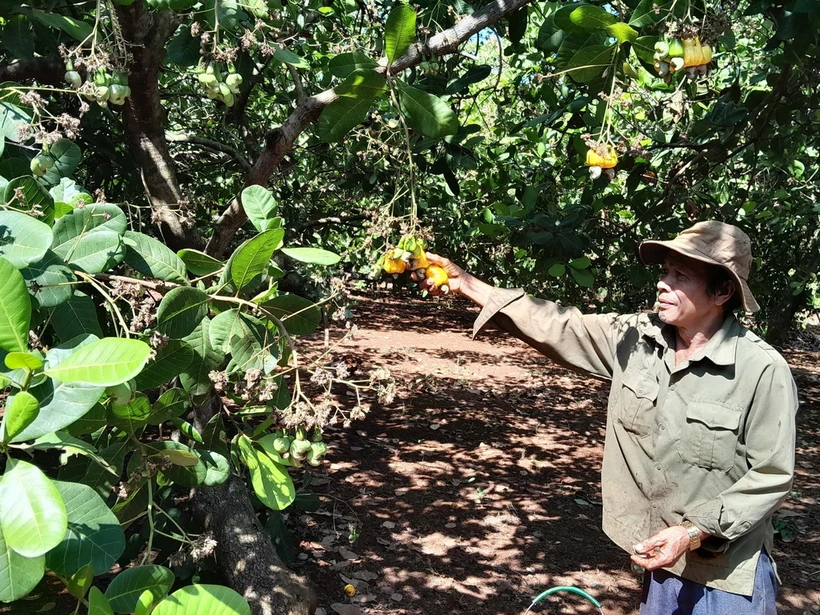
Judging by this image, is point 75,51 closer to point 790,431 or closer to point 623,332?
point 623,332

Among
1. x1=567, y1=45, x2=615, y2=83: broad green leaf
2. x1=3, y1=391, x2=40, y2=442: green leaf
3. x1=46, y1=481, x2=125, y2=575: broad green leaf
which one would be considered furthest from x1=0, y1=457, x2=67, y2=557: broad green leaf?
x1=567, y1=45, x2=615, y2=83: broad green leaf

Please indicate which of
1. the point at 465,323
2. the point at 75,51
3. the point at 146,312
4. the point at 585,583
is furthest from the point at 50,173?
the point at 465,323

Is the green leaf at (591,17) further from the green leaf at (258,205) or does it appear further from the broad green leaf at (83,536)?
the broad green leaf at (83,536)

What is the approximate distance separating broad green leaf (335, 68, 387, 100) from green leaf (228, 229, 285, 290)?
0.70 metres

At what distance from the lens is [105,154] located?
3432 millimetres

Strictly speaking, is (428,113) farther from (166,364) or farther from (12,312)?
(12,312)

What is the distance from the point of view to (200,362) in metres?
1.65

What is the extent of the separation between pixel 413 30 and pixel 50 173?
1048 millimetres

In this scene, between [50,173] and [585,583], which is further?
[585,583]

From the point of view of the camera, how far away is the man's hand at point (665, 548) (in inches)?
81.3

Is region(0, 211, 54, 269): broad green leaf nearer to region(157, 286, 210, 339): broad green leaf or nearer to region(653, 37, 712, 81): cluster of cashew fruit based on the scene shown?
region(157, 286, 210, 339): broad green leaf

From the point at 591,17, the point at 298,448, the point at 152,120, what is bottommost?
the point at 298,448

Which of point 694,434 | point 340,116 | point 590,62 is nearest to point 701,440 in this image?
point 694,434

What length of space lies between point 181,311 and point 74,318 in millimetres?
203
